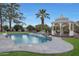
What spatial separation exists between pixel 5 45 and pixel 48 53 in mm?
790

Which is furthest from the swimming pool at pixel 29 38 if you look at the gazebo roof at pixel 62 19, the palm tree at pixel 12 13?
the gazebo roof at pixel 62 19

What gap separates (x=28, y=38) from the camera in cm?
544

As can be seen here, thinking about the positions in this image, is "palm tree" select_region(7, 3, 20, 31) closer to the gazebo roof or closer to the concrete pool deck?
the concrete pool deck

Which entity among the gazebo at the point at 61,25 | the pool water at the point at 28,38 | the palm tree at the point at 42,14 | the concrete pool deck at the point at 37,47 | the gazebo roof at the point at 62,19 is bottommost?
the concrete pool deck at the point at 37,47

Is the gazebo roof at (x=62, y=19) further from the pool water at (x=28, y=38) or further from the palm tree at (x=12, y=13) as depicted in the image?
the palm tree at (x=12, y=13)

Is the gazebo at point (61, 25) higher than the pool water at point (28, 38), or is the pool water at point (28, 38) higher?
the gazebo at point (61, 25)

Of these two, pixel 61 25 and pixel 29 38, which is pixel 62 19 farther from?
pixel 29 38

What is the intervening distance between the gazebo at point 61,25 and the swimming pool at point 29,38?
0.23 m

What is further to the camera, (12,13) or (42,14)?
(12,13)

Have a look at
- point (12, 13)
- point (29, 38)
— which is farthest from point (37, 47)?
point (12, 13)

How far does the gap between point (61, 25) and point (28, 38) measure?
645mm

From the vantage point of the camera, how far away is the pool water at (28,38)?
5422mm

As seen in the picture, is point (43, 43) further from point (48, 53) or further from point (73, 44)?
point (73, 44)

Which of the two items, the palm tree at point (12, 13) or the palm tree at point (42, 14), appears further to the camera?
the palm tree at point (12, 13)
